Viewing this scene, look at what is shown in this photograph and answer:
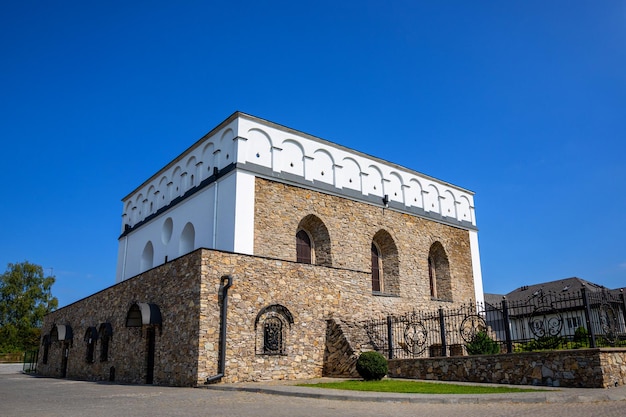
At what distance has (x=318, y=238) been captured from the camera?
23.0 meters

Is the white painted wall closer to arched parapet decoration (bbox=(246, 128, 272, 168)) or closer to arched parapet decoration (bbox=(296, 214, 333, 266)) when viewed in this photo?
arched parapet decoration (bbox=(296, 214, 333, 266))

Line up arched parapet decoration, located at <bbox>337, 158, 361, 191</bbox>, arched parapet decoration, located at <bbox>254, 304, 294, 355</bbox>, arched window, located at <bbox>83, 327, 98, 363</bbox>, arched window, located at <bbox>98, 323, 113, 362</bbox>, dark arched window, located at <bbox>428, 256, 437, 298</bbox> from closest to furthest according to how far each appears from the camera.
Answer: arched parapet decoration, located at <bbox>254, 304, 294, 355</bbox> → arched window, located at <bbox>98, 323, 113, 362</bbox> → arched window, located at <bbox>83, 327, 98, 363</bbox> → arched parapet decoration, located at <bbox>337, 158, 361, 191</bbox> → dark arched window, located at <bbox>428, 256, 437, 298</bbox>

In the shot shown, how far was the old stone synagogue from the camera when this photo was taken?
16625 millimetres

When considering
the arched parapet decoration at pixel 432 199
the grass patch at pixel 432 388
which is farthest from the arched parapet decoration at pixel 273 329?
the arched parapet decoration at pixel 432 199

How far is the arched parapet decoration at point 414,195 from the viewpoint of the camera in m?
27.5

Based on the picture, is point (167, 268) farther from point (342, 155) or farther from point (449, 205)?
point (449, 205)

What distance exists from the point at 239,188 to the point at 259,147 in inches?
100

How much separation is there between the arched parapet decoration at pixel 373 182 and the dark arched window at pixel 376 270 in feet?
9.24

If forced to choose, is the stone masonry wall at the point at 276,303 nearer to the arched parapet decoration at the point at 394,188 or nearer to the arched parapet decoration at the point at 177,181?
the arched parapet decoration at the point at 394,188

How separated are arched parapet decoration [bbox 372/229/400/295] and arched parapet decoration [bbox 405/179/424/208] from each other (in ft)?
9.59

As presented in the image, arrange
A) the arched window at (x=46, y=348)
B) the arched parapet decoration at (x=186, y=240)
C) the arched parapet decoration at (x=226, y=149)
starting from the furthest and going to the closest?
the arched window at (x=46, y=348) → the arched parapet decoration at (x=186, y=240) → the arched parapet decoration at (x=226, y=149)

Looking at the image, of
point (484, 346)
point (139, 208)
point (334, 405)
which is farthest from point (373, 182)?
point (334, 405)

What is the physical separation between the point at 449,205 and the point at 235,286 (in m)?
17.3

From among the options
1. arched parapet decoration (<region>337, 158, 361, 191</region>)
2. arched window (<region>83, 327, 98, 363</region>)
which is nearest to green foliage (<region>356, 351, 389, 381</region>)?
arched parapet decoration (<region>337, 158, 361, 191</region>)
